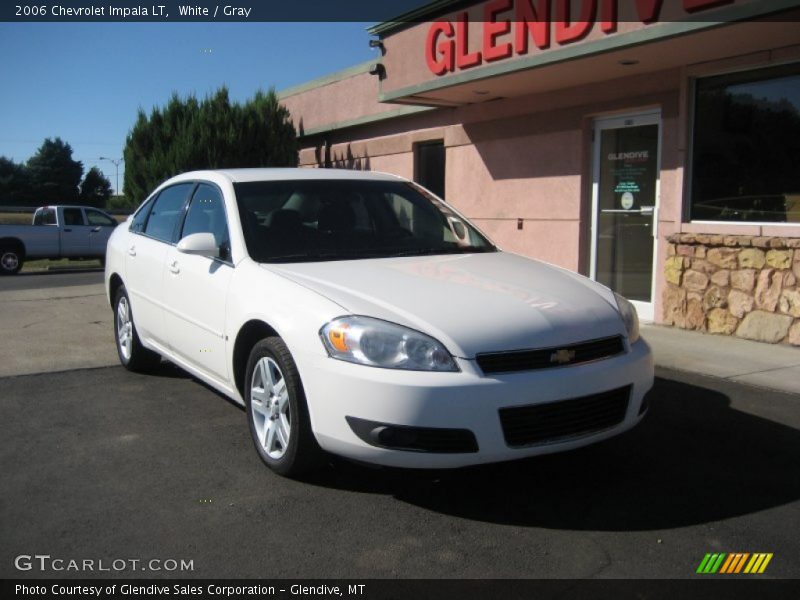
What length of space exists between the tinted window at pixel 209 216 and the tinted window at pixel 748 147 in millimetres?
5478

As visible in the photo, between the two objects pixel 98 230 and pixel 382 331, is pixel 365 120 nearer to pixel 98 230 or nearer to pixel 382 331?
pixel 98 230

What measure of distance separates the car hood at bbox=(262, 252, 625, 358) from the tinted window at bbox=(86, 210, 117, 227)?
59.3ft

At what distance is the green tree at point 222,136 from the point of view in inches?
646

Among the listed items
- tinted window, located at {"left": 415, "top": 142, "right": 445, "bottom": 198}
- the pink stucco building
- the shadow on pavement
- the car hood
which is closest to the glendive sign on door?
the pink stucco building

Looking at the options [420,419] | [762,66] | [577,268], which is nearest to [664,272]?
[577,268]

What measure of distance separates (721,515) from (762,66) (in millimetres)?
5656

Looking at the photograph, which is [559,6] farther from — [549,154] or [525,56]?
[549,154]

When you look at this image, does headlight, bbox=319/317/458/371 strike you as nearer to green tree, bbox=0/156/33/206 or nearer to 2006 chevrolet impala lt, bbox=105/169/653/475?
2006 chevrolet impala lt, bbox=105/169/653/475

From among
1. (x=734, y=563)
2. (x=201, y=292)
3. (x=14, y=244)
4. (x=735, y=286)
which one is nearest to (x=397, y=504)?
(x=734, y=563)

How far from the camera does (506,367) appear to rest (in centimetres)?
345

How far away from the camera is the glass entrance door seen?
8953 millimetres

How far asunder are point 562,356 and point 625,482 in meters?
0.83

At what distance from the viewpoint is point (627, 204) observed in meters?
9.29

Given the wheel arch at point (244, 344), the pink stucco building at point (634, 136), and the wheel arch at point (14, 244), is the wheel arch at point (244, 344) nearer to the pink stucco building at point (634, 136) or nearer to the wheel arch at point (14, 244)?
the pink stucco building at point (634, 136)
